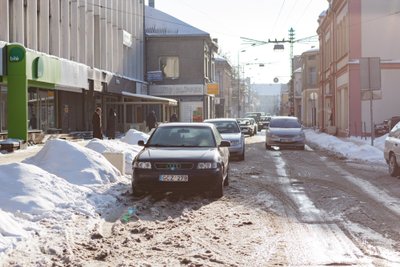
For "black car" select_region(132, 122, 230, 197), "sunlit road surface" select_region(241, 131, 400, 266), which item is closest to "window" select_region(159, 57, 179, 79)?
"sunlit road surface" select_region(241, 131, 400, 266)

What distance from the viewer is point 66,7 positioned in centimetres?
3241

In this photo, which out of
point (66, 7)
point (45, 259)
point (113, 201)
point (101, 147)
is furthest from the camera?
point (66, 7)

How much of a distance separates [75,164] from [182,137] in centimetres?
219

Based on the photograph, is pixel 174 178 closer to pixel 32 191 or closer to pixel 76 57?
pixel 32 191

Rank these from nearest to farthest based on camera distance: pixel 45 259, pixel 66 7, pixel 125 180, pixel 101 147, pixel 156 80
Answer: pixel 45 259, pixel 125 180, pixel 101 147, pixel 66 7, pixel 156 80

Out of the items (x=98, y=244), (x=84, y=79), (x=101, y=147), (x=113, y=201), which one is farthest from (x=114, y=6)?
(x=98, y=244)

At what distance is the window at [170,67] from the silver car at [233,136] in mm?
31657

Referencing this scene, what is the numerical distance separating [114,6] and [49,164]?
32092 mm

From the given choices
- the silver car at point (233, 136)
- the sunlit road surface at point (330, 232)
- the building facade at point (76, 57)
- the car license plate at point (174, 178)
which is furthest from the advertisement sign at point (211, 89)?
the car license plate at point (174, 178)

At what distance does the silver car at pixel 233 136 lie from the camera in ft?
66.4

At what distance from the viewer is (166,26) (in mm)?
55188

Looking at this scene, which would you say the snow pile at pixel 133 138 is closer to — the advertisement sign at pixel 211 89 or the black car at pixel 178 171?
the black car at pixel 178 171

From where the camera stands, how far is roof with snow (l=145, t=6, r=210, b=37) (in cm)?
5434

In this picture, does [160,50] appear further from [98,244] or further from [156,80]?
[98,244]
